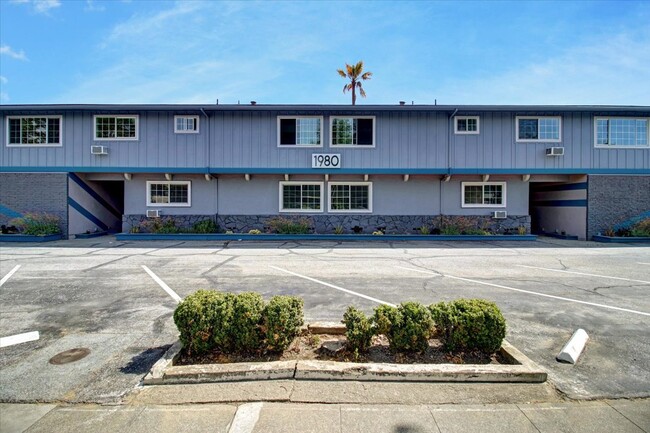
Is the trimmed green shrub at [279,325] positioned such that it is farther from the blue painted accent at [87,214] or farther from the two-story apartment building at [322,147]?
the blue painted accent at [87,214]

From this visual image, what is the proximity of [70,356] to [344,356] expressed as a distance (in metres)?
3.30

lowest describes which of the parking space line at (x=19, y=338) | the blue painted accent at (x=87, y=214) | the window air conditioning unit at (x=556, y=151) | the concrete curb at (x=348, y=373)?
the parking space line at (x=19, y=338)

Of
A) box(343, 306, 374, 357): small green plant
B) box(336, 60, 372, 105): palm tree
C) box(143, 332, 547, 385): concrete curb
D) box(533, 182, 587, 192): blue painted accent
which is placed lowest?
box(143, 332, 547, 385): concrete curb

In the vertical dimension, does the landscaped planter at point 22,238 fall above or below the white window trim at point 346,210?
below

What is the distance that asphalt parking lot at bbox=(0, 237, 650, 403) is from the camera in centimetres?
372

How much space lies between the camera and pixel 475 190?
17422mm

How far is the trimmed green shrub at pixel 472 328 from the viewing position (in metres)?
3.85

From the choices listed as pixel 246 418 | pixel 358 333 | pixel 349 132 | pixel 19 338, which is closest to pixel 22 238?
pixel 19 338

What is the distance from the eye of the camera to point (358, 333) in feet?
12.6

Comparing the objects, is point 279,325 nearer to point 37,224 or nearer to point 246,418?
point 246,418

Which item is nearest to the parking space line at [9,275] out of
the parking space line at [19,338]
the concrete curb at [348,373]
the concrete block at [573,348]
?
the parking space line at [19,338]

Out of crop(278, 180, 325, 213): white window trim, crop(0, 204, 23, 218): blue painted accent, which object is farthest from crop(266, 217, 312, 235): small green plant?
crop(0, 204, 23, 218): blue painted accent

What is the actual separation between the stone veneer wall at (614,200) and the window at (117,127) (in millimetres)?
22310

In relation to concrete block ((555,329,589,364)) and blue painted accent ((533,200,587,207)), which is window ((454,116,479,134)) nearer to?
blue painted accent ((533,200,587,207))
